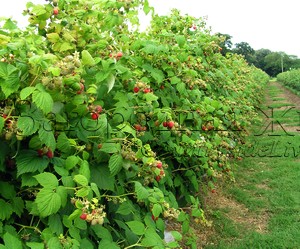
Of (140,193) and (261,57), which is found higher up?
(261,57)

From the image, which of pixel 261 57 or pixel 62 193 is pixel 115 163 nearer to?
pixel 62 193

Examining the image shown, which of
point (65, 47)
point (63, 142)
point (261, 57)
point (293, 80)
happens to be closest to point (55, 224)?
point (63, 142)

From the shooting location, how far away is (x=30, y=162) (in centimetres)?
164

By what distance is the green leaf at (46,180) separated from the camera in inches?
60.9

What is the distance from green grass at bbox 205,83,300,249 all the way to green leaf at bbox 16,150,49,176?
8.75 feet

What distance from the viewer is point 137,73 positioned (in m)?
2.76

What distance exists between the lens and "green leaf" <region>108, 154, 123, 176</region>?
1786 mm

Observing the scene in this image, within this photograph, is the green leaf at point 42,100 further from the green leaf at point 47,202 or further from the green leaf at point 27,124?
the green leaf at point 47,202

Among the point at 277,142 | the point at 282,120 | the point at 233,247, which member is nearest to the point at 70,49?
the point at 233,247

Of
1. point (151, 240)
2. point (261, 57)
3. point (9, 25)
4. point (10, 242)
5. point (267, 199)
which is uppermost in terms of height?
point (261, 57)

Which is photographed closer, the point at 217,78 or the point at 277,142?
the point at 217,78

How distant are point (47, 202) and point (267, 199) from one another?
175 inches

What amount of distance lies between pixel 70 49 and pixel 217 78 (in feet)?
11.2

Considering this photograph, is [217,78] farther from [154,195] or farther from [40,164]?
[40,164]
